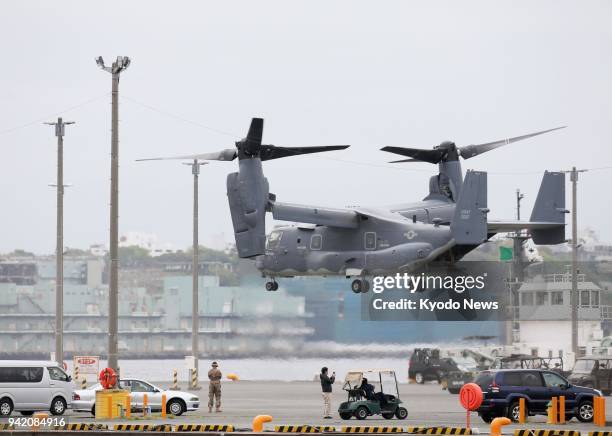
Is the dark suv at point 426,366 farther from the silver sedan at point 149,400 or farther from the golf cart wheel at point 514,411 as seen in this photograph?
the golf cart wheel at point 514,411

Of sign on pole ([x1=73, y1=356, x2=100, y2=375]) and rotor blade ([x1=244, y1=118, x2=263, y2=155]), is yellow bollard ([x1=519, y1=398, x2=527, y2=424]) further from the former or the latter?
rotor blade ([x1=244, y1=118, x2=263, y2=155])

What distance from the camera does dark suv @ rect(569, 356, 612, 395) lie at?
5975cm

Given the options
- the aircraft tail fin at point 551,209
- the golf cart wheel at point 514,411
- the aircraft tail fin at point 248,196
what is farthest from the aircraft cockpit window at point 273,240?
the golf cart wheel at point 514,411

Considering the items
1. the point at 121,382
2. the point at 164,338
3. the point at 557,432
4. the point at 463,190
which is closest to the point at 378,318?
the point at 463,190

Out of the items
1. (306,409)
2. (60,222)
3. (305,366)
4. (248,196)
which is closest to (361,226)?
(248,196)

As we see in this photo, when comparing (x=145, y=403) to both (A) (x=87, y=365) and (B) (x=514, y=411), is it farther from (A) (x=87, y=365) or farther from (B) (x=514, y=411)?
(A) (x=87, y=365)

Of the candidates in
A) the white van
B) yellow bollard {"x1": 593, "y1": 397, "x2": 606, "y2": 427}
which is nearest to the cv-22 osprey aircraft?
the white van

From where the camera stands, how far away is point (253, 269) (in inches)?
3164

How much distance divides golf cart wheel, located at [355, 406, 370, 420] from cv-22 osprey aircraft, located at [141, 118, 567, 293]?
21002 mm

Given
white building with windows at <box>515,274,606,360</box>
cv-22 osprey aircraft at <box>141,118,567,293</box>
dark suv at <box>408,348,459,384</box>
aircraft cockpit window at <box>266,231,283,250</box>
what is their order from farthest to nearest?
white building with windows at <box>515,274,606,360</box> → dark suv at <box>408,348,459,384</box> → aircraft cockpit window at <box>266,231,283,250</box> → cv-22 osprey aircraft at <box>141,118,567,293</box>

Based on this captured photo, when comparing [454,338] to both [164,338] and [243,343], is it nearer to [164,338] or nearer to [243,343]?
[243,343]

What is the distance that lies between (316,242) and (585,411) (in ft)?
97.7

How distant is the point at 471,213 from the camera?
66375mm

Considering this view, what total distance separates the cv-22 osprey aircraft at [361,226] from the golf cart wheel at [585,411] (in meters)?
22.2
